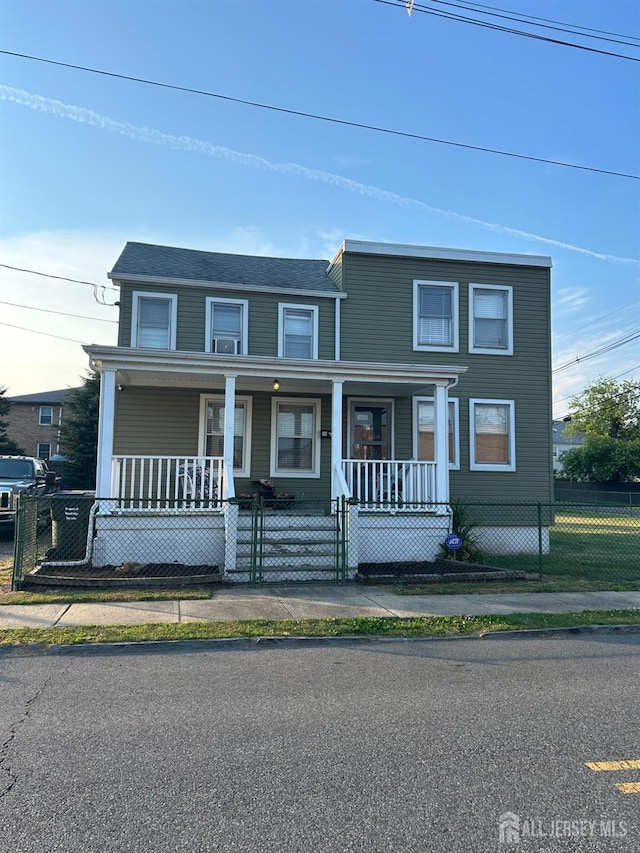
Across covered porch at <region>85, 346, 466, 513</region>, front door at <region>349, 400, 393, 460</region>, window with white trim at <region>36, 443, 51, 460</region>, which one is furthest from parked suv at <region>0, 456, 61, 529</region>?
window with white trim at <region>36, 443, 51, 460</region>

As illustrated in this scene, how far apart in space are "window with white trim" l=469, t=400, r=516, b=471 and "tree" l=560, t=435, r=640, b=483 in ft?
101

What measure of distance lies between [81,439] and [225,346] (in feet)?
52.8

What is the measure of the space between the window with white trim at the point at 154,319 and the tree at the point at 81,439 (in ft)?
45.5

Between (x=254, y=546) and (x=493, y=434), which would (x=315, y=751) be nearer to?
(x=254, y=546)

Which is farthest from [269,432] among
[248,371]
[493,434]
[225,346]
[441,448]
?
[493,434]

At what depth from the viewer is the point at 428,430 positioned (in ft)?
47.3

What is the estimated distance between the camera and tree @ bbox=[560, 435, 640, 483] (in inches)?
1622

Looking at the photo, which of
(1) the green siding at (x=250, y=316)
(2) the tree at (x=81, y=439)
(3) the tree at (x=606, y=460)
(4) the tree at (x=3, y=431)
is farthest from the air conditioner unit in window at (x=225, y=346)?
(3) the tree at (x=606, y=460)

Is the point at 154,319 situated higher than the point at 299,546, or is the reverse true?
the point at 154,319

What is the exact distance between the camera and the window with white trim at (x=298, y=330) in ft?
46.3

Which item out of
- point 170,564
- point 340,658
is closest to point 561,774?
point 340,658

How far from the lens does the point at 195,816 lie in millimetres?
3047

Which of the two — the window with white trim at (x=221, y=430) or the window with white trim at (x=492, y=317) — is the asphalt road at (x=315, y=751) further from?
the window with white trim at (x=492, y=317)

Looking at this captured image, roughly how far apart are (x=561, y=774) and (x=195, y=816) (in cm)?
205
